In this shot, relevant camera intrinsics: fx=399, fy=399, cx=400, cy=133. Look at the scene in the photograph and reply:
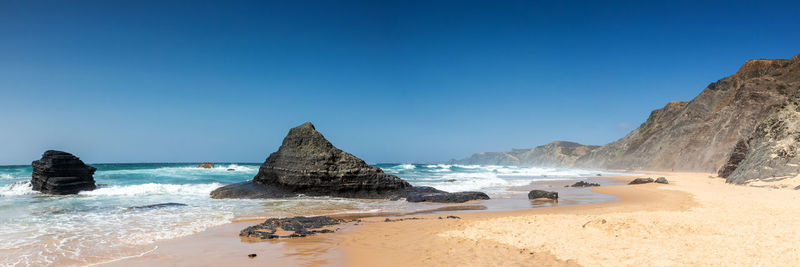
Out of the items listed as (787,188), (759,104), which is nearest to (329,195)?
(787,188)

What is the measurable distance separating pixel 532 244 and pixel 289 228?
212 inches

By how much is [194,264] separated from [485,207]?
10.1 m

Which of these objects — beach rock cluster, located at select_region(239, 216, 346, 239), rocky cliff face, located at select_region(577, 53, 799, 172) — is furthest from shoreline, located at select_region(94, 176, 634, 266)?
rocky cliff face, located at select_region(577, 53, 799, 172)

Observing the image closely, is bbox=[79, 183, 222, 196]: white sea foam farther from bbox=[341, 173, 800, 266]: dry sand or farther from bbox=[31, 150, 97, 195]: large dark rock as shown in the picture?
bbox=[341, 173, 800, 266]: dry sand

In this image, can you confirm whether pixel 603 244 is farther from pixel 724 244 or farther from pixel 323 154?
pixel 323 154

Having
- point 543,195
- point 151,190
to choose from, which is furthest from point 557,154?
point 151,190

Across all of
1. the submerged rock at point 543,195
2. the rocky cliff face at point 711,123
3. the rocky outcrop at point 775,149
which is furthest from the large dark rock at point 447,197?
the rocky cliff face at point 711,123

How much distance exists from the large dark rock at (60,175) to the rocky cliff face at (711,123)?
41569 mm

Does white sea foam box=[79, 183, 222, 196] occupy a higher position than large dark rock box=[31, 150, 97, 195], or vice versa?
large dark rock box=[31, 150, 97, 195]

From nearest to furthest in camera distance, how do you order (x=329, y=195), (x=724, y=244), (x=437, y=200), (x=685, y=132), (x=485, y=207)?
(x=724, y=244)
(x=485, y=207)
(x=437, y=200)
(x=329, y=195)
(x=685, y=132)

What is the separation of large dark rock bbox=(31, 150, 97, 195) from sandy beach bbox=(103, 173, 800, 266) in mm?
15129

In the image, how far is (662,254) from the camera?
588 centimetres

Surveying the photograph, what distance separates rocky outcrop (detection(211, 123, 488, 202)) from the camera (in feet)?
59.4

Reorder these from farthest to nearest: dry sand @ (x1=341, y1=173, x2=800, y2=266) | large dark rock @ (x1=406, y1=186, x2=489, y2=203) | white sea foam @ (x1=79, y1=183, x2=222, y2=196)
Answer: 1. white sea foam @ (x1=79, y1=183, x2=222, y2=196)
2. large dark rock @ (x1=406, y1=186, x2=489, y2=203)
3. dry sand @ (x1=341, y1=173, x2=800, y2=266)
